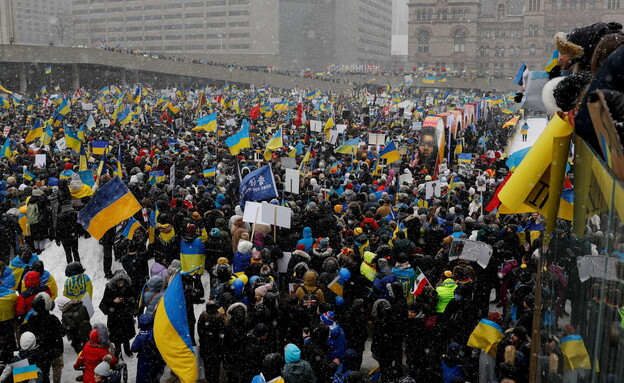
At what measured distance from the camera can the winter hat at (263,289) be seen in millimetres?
7259

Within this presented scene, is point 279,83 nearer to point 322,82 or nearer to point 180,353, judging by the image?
point 322,82

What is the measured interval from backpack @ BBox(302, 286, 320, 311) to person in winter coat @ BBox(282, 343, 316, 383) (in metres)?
A: 1.45

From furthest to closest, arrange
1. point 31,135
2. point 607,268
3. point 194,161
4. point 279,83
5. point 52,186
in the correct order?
point 279,83 < point 31,135 < point 194,161 < point 52,186 < point 607,268

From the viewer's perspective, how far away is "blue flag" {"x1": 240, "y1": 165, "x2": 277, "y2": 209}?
11250 mm

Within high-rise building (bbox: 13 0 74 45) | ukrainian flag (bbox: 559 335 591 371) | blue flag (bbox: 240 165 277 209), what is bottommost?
blue flag (bbox: 240 165 277 209)

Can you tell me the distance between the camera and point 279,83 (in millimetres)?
72375

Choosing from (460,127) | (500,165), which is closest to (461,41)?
(460,127)

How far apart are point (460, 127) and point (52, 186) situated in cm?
1849

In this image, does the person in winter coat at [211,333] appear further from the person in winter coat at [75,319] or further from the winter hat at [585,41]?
the winter hat at [585,41]

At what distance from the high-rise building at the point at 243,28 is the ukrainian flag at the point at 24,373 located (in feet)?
355

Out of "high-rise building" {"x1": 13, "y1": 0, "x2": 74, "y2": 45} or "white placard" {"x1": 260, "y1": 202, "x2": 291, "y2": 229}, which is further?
"high-rise building" {"x1": 13, "y1": 0, "x2": 74, "y2": 45}

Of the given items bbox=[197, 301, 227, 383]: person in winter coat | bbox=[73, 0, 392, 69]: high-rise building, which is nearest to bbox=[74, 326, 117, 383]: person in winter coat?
bbox=[197, 301, 227, 383]: person in winter coat

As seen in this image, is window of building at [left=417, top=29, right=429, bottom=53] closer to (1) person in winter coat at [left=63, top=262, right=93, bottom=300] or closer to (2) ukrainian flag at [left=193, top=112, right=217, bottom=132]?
(2) ukrainian flag at [left=193, top=112, right=217, bottom=132]

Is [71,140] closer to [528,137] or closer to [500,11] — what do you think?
[528,137]
